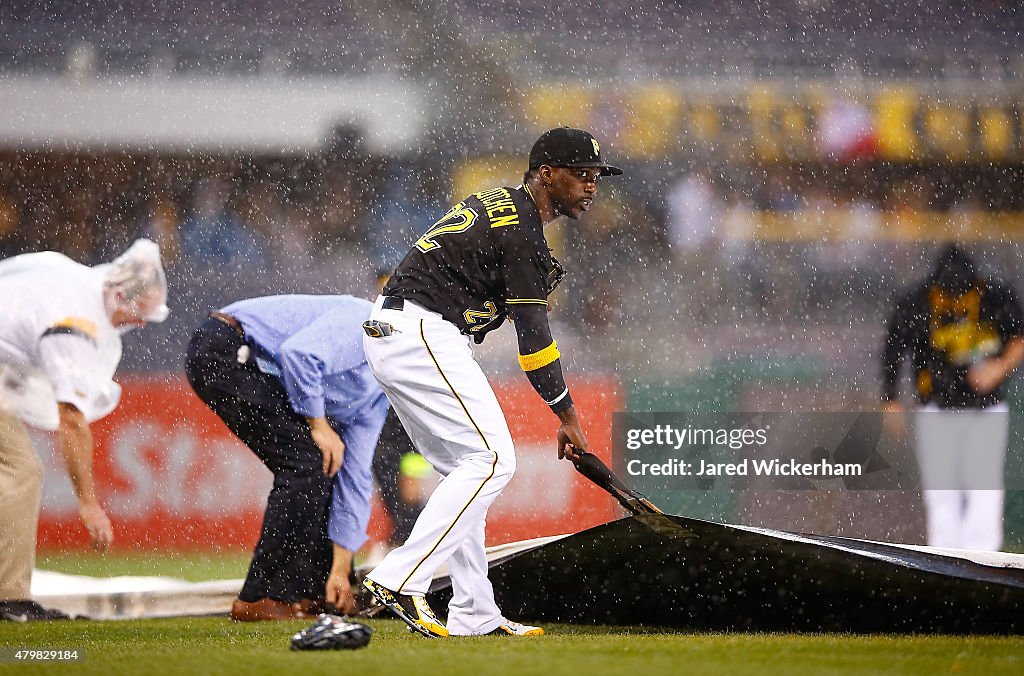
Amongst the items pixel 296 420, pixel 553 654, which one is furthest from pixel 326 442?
pixel 553 654

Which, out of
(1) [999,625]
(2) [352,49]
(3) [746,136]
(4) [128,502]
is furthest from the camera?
(3) [746,136]

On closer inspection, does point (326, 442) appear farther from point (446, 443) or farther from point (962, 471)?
point (962, 471)

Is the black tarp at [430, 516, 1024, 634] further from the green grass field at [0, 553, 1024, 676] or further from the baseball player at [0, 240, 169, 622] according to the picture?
the baseball player at [0, 240, 169, 622]

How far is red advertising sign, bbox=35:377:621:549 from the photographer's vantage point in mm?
5879

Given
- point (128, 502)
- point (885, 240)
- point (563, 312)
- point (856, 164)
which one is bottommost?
point (128, 502)

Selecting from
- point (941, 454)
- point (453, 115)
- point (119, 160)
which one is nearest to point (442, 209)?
point (453, 115)

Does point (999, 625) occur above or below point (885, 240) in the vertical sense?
below

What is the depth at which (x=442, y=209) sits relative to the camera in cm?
674

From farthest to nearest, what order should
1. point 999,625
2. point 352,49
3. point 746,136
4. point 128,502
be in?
1. point 746,136
2. point 352,49
3. point 128,502
4. point 999,625

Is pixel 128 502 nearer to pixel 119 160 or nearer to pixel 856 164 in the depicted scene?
pixel 119 160

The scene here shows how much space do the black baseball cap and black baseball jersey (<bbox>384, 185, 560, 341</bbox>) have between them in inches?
5.0

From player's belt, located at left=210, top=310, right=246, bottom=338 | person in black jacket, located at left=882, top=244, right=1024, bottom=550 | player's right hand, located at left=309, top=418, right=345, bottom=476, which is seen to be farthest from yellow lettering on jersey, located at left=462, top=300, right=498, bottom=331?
person in black jacket, located at left=882, top=244, right=1024, bottom=550

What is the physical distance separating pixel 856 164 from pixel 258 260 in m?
3.48

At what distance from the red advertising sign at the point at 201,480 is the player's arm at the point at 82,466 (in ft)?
4.95
